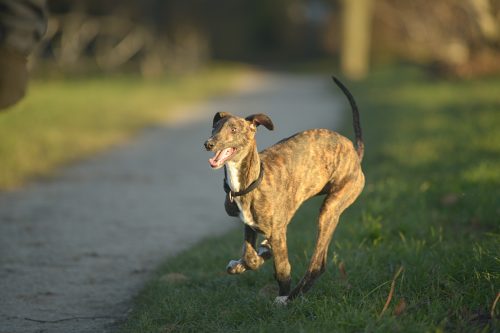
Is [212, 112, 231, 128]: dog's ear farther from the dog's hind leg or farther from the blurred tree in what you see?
the blurred tree

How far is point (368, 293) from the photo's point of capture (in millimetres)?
4883

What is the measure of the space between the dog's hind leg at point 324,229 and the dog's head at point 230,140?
859 mm

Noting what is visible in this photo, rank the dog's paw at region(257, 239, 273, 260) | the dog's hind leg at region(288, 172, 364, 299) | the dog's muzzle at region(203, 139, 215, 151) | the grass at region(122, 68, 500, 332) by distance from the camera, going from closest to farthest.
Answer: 1. the dog's muzzle at region(203, 139, 215, 151)
2. the grass at region(122, 68, 500, 332)
3. the dog's hind leg at region(288, 172, 364, 299)
4. the dog's paw at region(257, 239, 273, 260)

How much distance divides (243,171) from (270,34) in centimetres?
4272

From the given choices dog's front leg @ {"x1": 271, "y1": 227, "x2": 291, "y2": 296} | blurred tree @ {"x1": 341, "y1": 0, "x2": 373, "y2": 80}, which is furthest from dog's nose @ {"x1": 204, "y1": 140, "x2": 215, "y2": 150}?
blurred tree @ {"x1": 341, "y1": 0, "x2": 373, "y2": 80}

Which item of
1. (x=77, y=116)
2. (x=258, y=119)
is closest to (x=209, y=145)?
(x=258, y=119)

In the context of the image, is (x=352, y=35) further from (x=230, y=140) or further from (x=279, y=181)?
(x=230, y=140)

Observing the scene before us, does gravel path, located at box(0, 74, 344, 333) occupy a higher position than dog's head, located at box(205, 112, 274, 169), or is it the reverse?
dog's head, located at box(205, 112, 274, 169)

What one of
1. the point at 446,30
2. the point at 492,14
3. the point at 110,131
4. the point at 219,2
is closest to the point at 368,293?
the point at 110,131

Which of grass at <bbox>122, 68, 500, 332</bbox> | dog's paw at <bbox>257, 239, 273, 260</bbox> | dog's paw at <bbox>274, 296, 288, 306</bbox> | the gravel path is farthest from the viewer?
the gravel path

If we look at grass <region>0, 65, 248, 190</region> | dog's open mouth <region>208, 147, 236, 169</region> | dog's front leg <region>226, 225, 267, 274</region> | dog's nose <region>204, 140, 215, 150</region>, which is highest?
dog's nose <region>204, 140, 215, 150</region>

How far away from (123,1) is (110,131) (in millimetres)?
21833

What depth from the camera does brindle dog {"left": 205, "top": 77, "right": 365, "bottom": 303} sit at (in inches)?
183

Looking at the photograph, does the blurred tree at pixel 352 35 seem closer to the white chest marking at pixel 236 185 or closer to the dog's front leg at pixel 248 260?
the dog's front leg at pixel 248 260
